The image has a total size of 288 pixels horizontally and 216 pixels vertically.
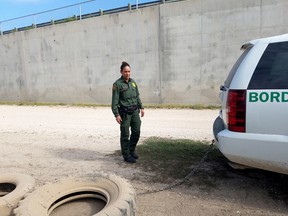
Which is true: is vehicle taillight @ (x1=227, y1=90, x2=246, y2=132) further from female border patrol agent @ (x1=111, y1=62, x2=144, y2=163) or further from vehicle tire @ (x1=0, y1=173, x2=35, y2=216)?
vehicle tire @ (x1=0, y1=173, x2=35, y2=216)

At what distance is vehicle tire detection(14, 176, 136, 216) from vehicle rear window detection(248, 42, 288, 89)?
1729 mm

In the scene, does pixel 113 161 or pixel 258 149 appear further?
pixel 113 161

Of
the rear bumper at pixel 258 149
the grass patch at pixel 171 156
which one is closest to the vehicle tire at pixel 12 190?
the grass patch at pixel 171 156

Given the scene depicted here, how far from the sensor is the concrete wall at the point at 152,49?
11.8 meters

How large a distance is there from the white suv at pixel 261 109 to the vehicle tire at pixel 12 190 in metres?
2.41

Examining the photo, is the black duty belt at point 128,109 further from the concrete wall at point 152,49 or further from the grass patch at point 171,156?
the concrete wall at point 152,49

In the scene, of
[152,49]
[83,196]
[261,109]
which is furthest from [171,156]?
[152,49]

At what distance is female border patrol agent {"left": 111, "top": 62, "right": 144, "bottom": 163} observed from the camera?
15.1 ft

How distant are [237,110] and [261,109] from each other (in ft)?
0.76

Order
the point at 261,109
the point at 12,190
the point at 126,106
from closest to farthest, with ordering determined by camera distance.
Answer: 1. the point at 261,109
2. the point at 12,190
3. the point at 126,106

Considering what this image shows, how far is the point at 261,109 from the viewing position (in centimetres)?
286

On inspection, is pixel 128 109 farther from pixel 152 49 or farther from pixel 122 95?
pixel 152 49

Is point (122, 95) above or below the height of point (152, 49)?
below

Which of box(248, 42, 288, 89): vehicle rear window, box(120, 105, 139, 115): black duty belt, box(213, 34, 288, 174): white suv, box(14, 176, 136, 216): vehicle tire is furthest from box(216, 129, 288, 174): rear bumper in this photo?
box(120, 105, 139, 115): black duty belt
